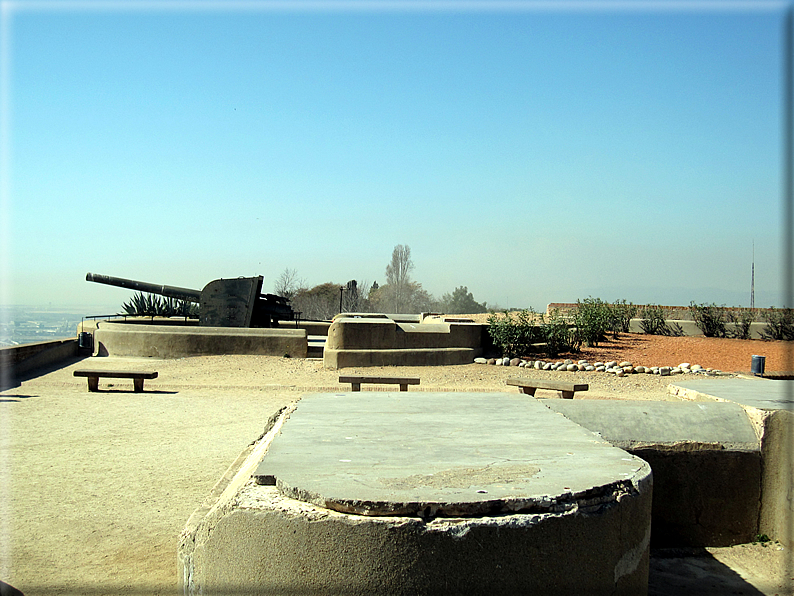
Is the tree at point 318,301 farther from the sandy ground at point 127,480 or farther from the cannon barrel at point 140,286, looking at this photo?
the sandy ground at point 127,480

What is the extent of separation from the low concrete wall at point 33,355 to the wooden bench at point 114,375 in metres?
2.28

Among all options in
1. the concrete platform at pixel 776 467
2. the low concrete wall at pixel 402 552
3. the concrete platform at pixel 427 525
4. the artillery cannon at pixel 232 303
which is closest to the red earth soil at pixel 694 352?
the artillery cannon at pixel 232 303

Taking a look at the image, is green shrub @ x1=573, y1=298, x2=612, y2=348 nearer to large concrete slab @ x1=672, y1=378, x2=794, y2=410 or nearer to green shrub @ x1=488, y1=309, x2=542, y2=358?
green shrub @ x1=488, y1=309, x2=542, y2=358

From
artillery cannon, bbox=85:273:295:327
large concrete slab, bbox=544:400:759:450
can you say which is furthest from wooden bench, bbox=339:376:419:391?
artillery cannon, bbox=85:273:295:327

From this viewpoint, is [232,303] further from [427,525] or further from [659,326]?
[427,525]

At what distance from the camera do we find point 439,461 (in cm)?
277

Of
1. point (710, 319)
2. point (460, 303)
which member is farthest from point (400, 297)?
point (710, 319)

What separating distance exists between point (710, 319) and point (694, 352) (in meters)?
4.89

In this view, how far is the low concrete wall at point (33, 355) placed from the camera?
35.5ft

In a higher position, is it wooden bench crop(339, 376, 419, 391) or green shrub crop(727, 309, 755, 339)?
green shrub crop(727, 309, 755, 339)

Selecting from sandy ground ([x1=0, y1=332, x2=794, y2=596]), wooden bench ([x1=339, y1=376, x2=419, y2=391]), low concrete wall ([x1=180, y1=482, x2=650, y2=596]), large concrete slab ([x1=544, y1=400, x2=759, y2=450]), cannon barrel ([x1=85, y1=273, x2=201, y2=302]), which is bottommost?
sandy ground ([x1=0, y1=332, x2=794, y2=596])

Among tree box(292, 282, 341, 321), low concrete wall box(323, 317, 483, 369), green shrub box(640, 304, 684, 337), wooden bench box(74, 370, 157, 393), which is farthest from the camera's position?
tree box(292, 282, 341, 321)

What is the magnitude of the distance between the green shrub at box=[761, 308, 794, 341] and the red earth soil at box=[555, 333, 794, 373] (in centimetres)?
60

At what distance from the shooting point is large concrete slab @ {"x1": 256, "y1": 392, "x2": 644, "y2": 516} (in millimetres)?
2256
